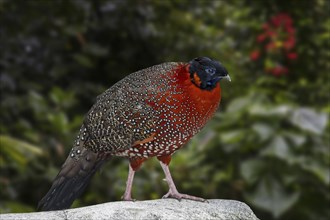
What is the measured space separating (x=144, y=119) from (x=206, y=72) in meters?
0.40

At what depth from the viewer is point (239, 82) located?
8500mm

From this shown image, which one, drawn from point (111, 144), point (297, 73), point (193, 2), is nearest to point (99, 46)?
point (193, 2)

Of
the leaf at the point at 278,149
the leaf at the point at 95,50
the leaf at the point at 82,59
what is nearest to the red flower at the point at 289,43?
the leaf at the point at 278,149

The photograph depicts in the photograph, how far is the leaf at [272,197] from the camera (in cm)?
679

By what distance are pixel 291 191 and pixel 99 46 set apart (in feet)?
7.37

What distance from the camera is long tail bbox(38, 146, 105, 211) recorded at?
13.8ft

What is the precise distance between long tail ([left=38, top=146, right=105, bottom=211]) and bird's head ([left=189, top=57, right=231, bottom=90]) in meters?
0.71

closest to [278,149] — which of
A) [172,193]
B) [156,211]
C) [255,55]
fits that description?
[255,55]

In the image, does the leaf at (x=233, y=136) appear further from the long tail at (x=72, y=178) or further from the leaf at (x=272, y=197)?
the long tail at (x=72, y=178)

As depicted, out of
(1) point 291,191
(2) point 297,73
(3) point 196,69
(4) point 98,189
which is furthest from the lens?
(2) point 297,73

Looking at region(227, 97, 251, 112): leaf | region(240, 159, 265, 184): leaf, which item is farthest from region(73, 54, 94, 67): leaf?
region(240, 159, 265, 184): leaf

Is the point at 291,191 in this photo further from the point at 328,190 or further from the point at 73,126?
the point at 73,126

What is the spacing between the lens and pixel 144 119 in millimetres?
4082

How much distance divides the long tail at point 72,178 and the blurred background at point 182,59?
6.34 ft
